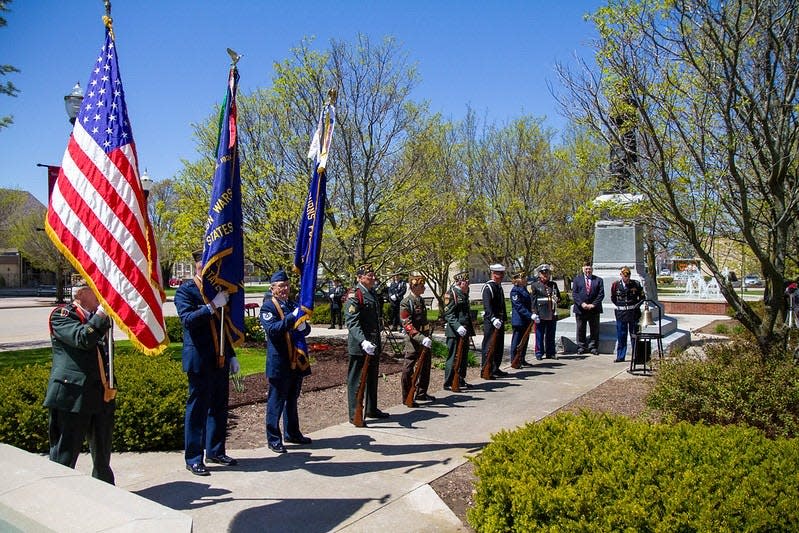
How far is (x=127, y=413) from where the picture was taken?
6555 millimetres

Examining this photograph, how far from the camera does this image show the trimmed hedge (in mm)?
6422

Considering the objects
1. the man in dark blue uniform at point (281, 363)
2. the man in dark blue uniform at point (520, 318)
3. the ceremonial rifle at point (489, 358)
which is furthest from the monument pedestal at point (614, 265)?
the man in dark blue uniform at point (281, 363)

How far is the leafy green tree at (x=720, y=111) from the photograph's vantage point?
637cm

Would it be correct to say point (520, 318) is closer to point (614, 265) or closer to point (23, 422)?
point (614, 265)

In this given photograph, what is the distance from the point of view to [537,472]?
4156 millimetres

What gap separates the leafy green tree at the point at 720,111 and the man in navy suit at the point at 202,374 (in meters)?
4.83

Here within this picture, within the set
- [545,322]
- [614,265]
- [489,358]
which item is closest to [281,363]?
[489,358]

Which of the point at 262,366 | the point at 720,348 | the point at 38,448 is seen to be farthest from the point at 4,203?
the point at 720,348

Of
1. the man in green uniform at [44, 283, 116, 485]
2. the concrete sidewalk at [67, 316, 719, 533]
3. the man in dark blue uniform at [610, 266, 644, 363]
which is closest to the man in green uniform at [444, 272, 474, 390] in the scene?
the concrete sidewalk at [67, 316, 719, 533]

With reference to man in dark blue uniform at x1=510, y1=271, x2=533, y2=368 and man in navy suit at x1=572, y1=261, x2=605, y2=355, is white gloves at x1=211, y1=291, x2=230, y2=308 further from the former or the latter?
man in navy suit at x1=572, y1=261, x2=605, y2=355

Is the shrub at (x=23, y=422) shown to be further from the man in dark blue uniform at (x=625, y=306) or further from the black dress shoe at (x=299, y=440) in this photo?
the man in dark blue uniform at (x=625, y=306)

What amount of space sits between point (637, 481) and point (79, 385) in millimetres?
3974

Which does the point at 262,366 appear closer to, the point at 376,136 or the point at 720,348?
the point at 376,136

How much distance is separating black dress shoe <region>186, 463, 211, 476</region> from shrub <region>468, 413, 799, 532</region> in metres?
2.61
